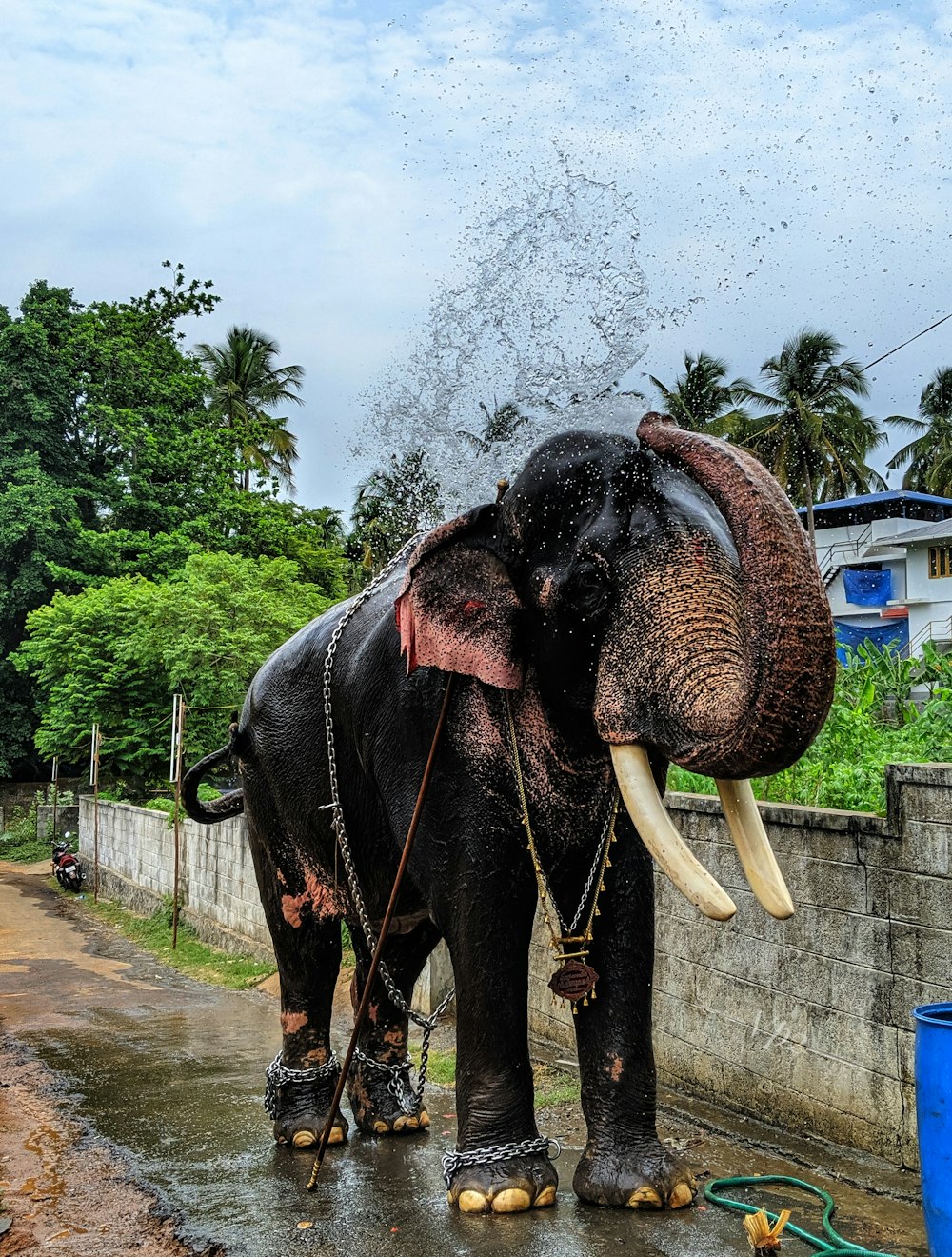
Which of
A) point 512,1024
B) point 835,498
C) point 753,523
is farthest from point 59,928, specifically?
point 835,498

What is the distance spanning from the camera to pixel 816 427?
130 feet

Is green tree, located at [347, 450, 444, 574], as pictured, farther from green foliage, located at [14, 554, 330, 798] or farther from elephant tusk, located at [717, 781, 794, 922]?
green foliage, located at [14, 554, 330, 798]

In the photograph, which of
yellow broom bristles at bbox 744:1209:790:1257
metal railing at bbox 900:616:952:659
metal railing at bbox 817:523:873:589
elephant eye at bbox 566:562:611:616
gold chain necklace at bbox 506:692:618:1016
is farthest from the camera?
metal railing at bbox 817:523:873:589

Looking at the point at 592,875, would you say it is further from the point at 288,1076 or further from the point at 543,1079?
the point at 543,1079

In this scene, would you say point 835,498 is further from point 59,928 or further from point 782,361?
point 59,928

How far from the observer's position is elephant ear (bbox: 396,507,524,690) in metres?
3.78

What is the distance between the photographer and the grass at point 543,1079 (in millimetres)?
5648

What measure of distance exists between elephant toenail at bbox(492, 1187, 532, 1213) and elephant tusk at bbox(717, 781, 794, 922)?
1147 millimetres

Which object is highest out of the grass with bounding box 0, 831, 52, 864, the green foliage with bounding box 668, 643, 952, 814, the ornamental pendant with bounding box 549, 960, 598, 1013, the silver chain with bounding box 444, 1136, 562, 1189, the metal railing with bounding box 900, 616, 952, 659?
the metal railing with bounding box 900, 616, 952, 659

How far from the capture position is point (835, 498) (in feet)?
140

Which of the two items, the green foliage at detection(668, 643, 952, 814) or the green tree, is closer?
the green tree

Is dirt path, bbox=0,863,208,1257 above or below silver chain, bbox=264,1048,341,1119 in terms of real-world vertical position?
below

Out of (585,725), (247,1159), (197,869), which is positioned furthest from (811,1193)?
(197,869)

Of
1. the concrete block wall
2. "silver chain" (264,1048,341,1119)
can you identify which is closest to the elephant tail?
"silver chain" (264,1048,341,1119)
